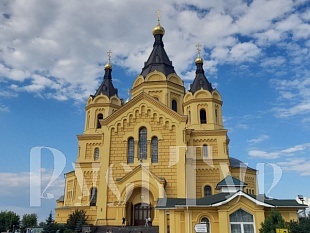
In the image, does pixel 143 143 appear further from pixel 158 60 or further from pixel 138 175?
pixel 158 60

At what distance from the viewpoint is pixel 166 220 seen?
58.1 feet

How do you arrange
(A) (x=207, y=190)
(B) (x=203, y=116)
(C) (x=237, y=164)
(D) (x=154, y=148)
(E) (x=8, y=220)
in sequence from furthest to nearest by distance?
(E) (x=8, y=220) < (C) (x=237, y=164) < (B) (x=203, y=116) < (A) (x=207, y=190) < (D) (x=154, y=148)

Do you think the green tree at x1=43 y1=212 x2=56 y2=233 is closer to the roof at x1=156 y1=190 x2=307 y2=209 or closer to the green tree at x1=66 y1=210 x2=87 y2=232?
the green tree at x1=66 y1=210 x2=87 y2=232

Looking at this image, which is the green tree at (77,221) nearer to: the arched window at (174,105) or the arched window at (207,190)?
the arched window at (207,190)

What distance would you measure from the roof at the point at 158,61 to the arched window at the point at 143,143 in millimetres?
8064

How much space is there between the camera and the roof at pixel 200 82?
3145cm

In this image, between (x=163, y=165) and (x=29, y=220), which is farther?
(x=29, y=220)

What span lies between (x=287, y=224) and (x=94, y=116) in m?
22.5

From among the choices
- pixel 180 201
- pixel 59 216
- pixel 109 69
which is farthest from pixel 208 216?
pixel 109 69

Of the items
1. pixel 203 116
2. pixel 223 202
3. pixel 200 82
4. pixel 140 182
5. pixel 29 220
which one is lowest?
pixel 29 220

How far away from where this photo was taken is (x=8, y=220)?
42.9 metres

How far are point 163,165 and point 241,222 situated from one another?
31.0 ft

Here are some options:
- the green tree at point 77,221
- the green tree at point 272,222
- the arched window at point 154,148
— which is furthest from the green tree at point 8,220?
the green tree at point 272,222

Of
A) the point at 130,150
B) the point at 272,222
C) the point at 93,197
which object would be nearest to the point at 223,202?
the point at 272,222
